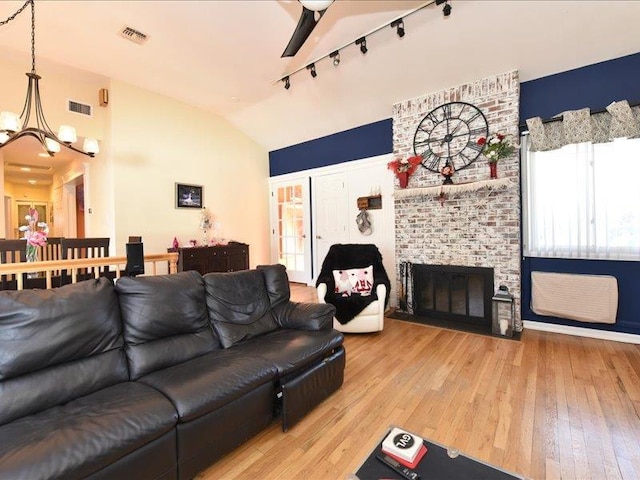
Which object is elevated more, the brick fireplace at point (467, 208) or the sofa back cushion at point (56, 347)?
the brick fireplace at point (467, 208)

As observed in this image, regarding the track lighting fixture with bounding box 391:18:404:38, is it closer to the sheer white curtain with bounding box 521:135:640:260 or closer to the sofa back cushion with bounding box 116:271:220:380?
the sheer white curtain with bounding box 521:135:640:260

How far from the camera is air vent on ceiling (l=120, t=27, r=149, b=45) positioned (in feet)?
10.8

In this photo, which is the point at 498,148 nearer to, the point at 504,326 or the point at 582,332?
the point at 504,326

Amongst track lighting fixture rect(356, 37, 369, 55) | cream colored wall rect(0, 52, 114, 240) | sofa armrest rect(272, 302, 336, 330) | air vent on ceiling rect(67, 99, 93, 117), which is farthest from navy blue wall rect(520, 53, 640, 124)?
air vent on ceiling rect(67, 99, 93, 117)

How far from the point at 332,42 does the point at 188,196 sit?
334cm

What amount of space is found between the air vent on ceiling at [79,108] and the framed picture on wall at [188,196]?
157 centimetres

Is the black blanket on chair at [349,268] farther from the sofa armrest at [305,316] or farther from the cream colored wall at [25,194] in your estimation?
the cream colored wall at [25,194]

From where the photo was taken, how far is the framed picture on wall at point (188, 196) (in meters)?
5.10

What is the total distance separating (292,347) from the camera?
2049mm

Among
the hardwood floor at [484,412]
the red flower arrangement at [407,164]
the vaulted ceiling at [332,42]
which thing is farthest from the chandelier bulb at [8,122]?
the red flower arrangement at [407,164]

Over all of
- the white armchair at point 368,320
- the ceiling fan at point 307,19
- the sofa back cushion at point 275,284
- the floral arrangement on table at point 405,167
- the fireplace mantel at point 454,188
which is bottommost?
the white armchair at point 368,320

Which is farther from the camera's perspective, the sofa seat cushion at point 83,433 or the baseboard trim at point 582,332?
the baseboard trim at point 582,332

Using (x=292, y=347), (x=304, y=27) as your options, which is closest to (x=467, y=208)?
(x=304, y=27)

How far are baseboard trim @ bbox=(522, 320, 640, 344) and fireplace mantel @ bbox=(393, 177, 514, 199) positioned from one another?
5.55 feet
